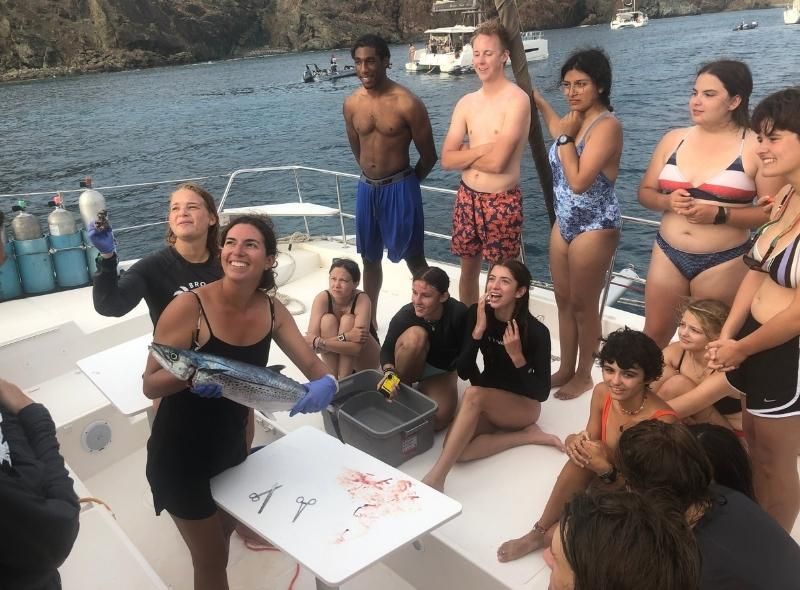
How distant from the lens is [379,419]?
3.13m

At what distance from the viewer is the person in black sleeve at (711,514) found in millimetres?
1407

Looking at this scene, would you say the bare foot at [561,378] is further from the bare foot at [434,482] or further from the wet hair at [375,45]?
the wet hair at [375,45]

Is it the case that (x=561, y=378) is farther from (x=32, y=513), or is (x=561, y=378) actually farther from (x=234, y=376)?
(x=32, y=513)

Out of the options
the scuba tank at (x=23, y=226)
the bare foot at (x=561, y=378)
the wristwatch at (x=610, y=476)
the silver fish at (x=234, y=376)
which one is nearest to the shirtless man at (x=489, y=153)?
the bare foot at (x=561, y=378)

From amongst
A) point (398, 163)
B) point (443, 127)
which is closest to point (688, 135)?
point (398, 163)

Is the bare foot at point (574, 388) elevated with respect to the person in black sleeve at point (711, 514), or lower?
lower

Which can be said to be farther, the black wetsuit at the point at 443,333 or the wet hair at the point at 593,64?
the black wetsuit at the point at 443,333

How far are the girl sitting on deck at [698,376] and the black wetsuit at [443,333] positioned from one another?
96 centimetres

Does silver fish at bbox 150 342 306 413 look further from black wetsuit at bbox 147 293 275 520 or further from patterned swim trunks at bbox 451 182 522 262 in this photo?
patterned swim trunks at bbox 451 182 522 262

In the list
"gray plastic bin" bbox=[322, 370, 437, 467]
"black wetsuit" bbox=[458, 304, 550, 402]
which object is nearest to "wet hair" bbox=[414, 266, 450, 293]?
"black wetsuit" bbox=[458, 304, 550, 402]

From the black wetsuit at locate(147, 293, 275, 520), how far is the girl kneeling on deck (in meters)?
1.15

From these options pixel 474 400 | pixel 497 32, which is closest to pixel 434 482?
pixel 474 400

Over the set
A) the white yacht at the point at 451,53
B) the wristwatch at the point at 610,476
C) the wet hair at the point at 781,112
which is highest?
the white yacht at the point at 451,53

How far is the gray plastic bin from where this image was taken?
2844 mm
